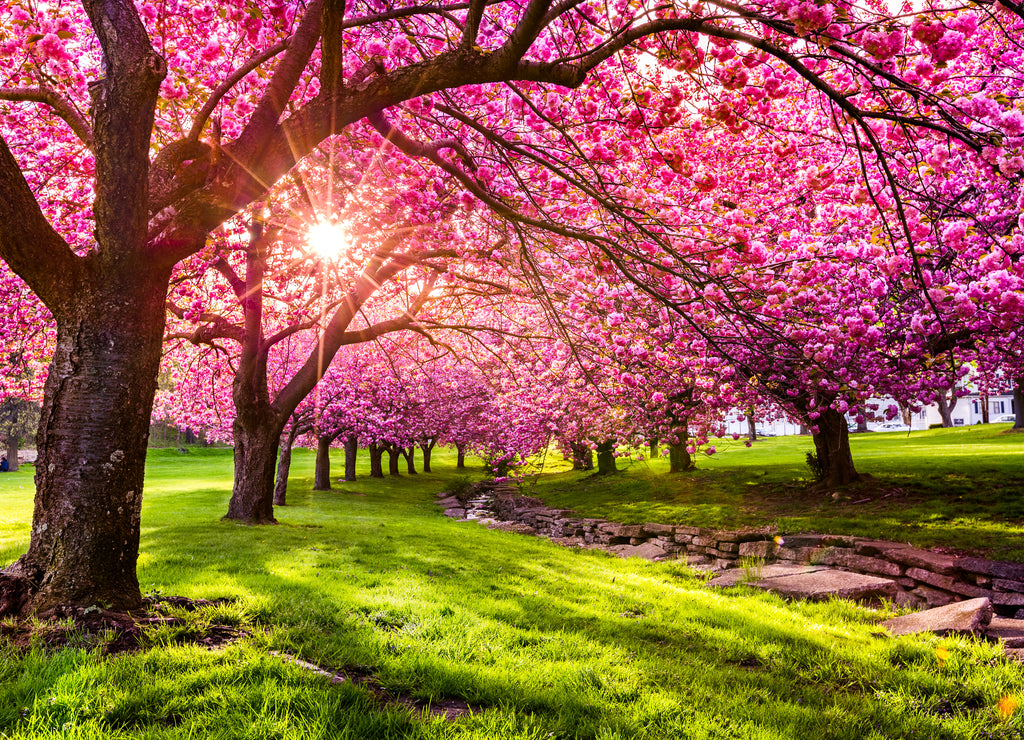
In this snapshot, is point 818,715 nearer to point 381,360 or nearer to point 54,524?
point 54,524

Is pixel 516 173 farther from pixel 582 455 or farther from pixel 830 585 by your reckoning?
pixel 582 455

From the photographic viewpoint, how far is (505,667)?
4.59 metres

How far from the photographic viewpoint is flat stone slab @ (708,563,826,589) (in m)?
9.24

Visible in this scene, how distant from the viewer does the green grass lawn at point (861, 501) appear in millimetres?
11297

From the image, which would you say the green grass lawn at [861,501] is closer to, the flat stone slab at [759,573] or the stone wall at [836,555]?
the stone wall at [836,555]

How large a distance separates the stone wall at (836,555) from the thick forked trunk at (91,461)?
9.66 metres

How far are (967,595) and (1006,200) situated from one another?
5.70m

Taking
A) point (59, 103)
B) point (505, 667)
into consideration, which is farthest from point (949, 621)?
point (59, 103)

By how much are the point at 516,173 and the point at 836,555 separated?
8.78m

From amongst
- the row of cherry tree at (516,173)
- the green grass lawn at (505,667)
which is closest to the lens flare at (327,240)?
the row of cherry tree at (516,173)

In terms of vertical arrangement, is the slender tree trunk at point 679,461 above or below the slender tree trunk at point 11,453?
below

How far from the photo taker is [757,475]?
21969 millimetres

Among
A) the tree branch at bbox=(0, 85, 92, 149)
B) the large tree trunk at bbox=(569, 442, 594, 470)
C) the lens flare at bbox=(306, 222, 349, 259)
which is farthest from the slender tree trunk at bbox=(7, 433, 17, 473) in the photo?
the tree branch at bbox=(0, 85, 92, 149)

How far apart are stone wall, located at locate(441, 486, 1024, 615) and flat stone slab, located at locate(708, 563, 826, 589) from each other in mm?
546
